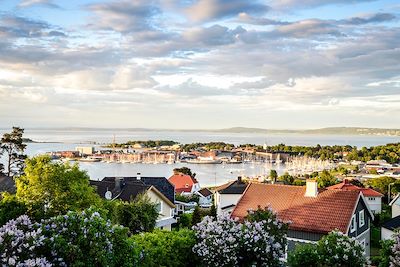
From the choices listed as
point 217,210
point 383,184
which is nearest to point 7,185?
point 217,210

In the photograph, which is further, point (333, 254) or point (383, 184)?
point (383, 184)

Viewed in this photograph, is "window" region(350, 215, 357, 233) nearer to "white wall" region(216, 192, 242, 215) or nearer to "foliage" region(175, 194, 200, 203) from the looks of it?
"white wall" region(216, 192, 242, 215)

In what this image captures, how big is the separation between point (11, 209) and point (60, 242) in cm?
1052

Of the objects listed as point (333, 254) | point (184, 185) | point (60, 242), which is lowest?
point (184, 185)

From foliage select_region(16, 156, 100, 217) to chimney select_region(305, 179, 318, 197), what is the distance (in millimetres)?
10740

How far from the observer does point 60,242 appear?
8.17 m

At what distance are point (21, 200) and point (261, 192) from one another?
1259 centimetres

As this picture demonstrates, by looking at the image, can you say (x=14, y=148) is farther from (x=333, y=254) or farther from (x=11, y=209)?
(x=333, y=254)

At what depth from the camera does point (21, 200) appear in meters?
18.2

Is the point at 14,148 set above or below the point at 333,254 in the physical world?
above

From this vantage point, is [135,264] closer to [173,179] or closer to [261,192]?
[261,192]

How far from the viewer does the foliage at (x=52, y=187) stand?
18.7m

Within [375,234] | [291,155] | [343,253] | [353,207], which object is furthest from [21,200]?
[291,155]

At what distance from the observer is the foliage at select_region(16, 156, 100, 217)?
1869 cm
